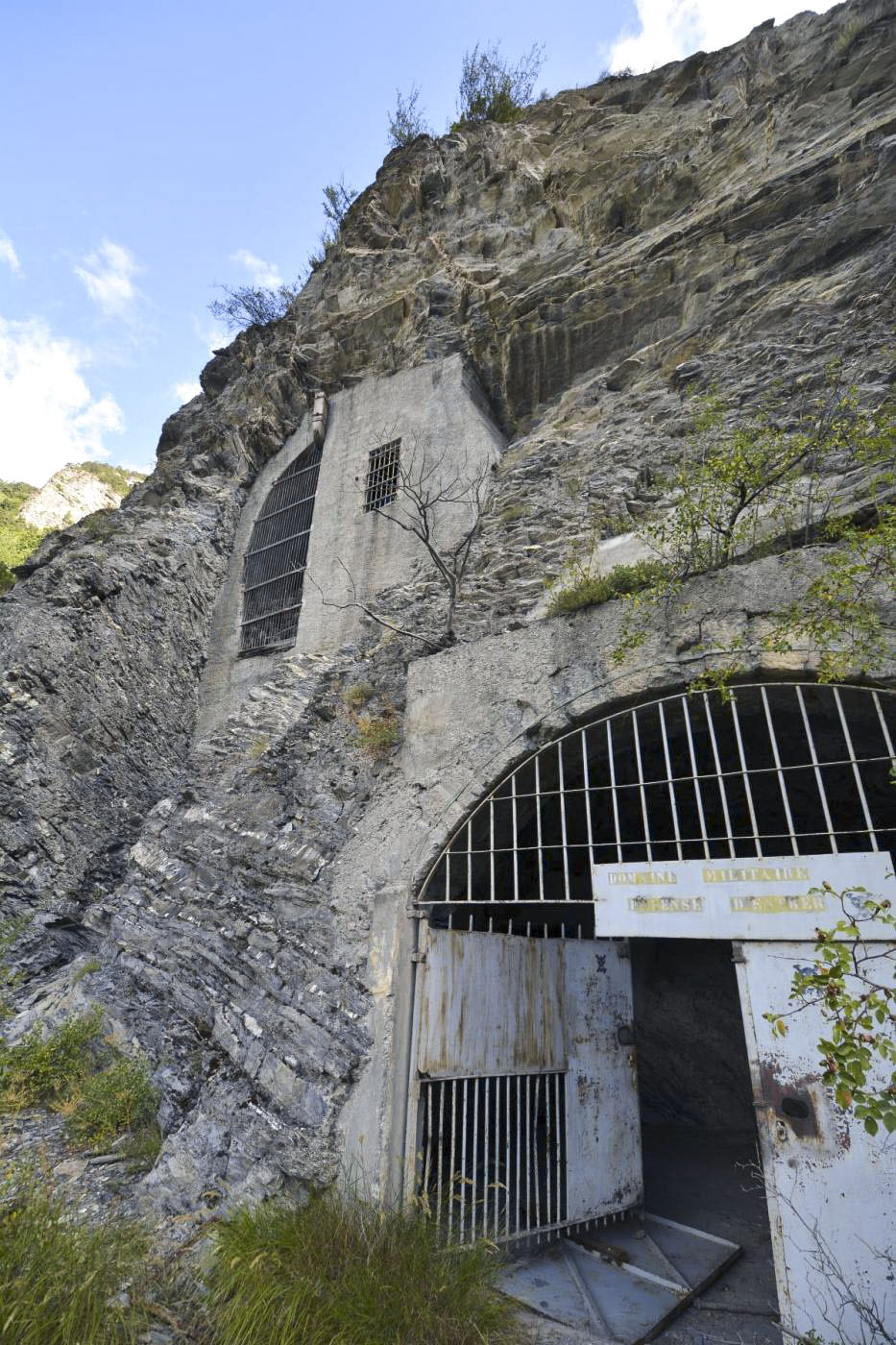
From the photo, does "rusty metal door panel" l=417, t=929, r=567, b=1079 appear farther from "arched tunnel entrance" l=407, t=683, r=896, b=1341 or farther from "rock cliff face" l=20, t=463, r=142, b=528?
"rock cliff face" l=20, t=463, r=142, b=528

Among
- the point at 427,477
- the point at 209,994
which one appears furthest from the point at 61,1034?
the point at 427,477

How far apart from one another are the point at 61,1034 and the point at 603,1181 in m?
4.97

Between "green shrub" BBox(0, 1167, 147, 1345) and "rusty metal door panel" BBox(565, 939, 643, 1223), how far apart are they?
3250mm

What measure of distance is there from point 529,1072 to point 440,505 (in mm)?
6386

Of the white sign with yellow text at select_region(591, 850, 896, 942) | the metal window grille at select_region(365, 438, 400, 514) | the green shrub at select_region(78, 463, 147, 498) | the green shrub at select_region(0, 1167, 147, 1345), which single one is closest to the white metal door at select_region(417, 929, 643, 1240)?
the white sign with yellow text at select_region(591, 850, 896, 942)

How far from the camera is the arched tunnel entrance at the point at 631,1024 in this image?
3.72 meters

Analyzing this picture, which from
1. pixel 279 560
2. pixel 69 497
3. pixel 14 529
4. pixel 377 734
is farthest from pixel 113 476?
pixel 377 734

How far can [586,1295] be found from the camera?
14.4 feet

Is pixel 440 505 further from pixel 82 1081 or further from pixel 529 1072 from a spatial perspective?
pixel 82 1081

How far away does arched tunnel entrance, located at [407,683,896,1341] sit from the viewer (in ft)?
12.2

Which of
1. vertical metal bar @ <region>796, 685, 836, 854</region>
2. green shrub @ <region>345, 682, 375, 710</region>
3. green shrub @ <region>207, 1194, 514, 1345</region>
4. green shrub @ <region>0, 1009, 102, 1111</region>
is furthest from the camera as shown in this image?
green shrub @ <region>345, 682, 375, 710</region>

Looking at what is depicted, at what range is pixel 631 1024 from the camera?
6137 millimetres

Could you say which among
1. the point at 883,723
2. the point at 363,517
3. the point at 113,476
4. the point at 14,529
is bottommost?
the point at 883,723

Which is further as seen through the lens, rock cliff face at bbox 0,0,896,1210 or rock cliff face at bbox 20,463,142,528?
rock cliff face at bbox 20,463,142,528
